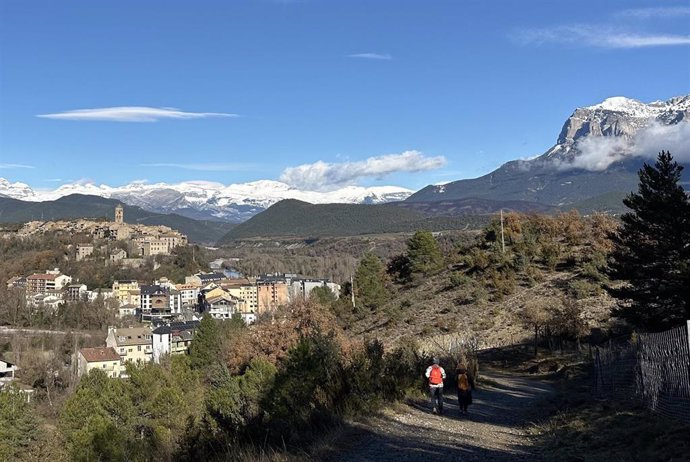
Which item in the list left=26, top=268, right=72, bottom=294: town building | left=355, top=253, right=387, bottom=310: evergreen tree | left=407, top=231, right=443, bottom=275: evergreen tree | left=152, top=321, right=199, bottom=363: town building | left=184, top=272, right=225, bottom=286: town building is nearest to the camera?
left=355, top=253, right=387, bottom=310: evergreen tree

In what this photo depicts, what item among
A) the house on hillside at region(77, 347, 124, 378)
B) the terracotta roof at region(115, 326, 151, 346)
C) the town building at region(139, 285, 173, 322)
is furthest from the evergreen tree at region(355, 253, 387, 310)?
the town building at region(139, 285, 173, 322)

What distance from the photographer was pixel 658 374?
8578 millimetres

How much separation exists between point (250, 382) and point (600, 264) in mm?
19203

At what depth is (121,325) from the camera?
9081cm

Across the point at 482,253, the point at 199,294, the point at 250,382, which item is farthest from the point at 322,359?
the point at 199,294

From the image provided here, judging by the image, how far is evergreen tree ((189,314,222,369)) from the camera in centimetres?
4653

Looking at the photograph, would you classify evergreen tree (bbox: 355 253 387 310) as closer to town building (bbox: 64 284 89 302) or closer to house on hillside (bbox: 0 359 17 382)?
house on hillside (bbox: 0 359 17 382)

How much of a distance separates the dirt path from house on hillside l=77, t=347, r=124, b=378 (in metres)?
58.7

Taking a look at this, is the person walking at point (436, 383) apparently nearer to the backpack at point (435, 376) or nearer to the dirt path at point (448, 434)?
the backpack at point (435, 376)

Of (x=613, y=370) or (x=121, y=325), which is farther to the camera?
(x=121, y=325)

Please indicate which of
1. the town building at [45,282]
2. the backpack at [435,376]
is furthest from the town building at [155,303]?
the backpack at [435,376]

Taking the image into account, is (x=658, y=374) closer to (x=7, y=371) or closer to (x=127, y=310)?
(x=7, y=371)

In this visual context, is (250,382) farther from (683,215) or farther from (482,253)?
(482,253)

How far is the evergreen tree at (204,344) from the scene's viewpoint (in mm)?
46531
